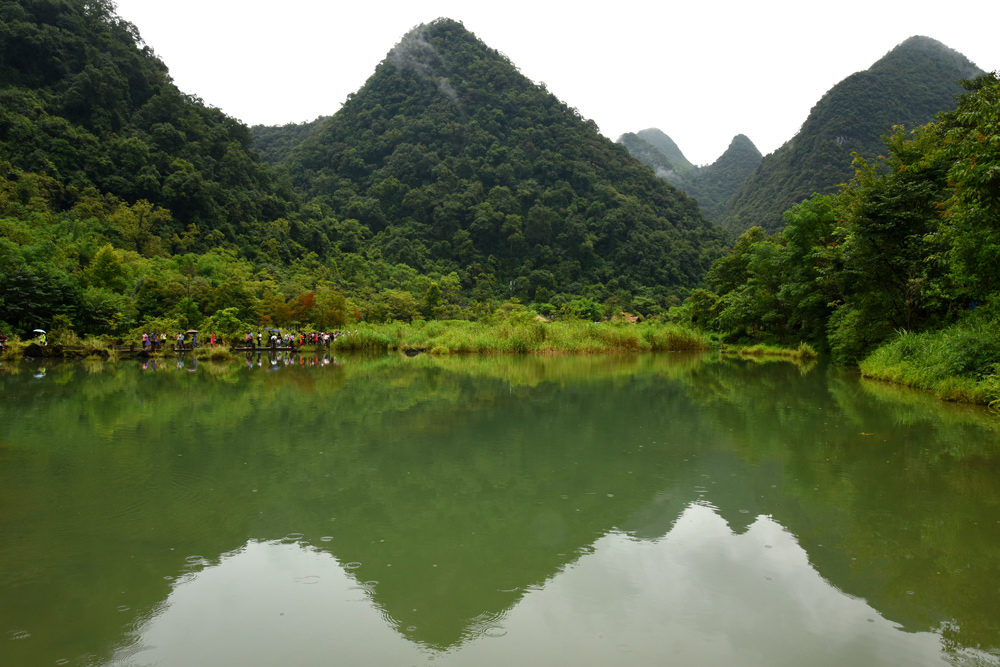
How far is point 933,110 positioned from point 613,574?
85610 millimetres

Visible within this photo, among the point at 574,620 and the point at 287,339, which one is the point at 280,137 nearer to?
the point at 287,339

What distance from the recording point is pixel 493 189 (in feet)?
204

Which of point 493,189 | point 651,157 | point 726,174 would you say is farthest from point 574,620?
point 651,157

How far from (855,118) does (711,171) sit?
5044 centimetres

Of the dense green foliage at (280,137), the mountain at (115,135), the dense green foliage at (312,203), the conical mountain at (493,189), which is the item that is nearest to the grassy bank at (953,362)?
the dense green foliage at (312,203)

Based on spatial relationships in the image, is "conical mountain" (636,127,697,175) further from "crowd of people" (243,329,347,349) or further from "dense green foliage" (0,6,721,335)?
"crowd of people" (243,329,347,349)

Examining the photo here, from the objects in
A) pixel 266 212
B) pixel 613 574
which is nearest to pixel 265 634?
pixel 613 574

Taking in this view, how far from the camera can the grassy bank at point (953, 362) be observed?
905 centimetres

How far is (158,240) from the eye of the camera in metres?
34.4

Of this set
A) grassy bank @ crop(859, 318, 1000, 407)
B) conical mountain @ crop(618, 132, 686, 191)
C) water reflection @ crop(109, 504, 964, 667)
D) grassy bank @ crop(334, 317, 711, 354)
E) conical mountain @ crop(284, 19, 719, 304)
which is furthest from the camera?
conical mountain @ crop(618, 132, 686, 191)

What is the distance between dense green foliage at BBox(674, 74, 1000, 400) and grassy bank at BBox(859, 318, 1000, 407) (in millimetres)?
31

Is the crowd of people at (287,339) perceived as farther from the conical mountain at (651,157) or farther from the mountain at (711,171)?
the conical mountain at (651,157)

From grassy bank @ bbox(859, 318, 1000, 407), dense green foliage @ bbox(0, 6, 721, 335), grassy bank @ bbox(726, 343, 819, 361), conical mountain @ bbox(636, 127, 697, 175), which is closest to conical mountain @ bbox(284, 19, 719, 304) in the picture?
dense green foliage @ bbox(0, 6, 721, 335)

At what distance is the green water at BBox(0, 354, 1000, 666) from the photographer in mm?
2438
